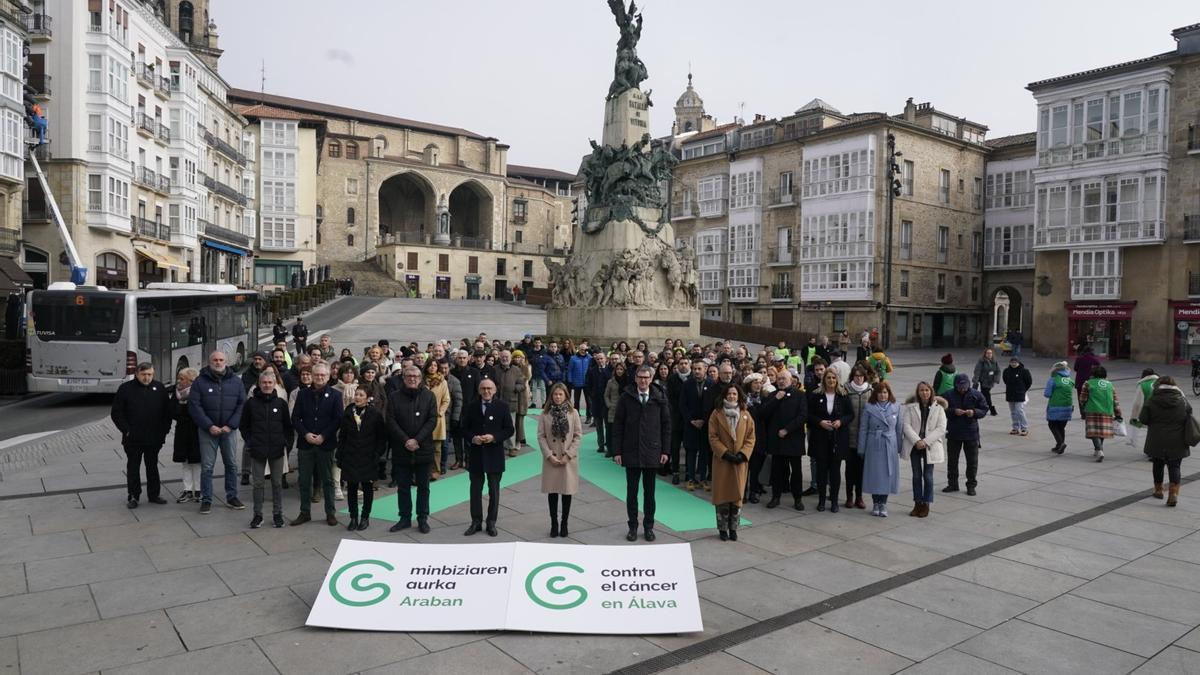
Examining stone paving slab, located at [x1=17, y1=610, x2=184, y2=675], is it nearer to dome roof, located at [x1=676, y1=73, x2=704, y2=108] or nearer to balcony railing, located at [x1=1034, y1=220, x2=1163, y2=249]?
balcony railing, located at [x1=1034, y1=220, x2=1163, y2=249]

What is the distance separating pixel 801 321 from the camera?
156 feet

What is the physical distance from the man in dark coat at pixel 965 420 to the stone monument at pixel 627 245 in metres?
14.9

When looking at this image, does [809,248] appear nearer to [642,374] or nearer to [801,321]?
[801,321]

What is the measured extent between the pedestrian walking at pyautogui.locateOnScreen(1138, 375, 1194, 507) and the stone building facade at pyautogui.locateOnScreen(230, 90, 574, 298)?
210ft

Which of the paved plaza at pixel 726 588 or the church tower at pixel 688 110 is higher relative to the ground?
the church tower at pixel 688 110

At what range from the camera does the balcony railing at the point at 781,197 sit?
157 ft

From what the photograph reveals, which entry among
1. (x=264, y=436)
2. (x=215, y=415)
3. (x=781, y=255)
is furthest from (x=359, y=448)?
(x=781, y=255)

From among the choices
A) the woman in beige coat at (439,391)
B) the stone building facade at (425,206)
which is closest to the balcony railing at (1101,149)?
the woman in beige coat at (439,391)

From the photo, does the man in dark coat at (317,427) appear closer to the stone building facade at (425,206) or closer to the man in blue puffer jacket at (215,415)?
the man in blue puffer jacket at (215,415)

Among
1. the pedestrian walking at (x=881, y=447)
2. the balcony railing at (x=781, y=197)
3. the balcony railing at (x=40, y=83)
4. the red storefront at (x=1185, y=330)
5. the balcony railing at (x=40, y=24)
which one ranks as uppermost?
the balcony railing at (x=40, y=24)

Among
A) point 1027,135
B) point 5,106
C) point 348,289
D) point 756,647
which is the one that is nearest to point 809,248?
point 1027,135

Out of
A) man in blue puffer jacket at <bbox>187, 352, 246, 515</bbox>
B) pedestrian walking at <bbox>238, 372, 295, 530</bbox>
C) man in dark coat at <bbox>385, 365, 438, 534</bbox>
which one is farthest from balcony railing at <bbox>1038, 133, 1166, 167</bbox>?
man in blue puffer jacket at <bbox>187, 352, 246, 515</bbox>

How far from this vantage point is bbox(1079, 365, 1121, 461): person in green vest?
495 inches

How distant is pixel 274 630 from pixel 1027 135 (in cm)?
5265
